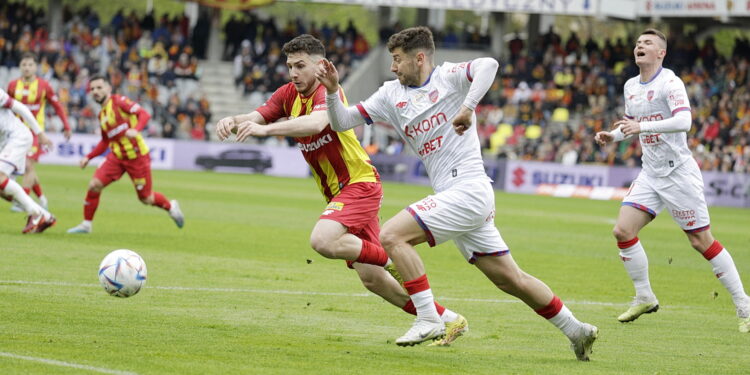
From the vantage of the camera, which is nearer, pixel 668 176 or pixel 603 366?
Result: pixel 603 366

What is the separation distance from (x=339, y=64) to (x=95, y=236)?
1210 inches

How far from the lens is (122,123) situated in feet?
52.2

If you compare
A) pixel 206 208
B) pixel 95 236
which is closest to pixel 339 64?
pixel 206 208

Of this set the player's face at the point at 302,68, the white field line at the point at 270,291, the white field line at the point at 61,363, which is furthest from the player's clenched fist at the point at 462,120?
the white field line at the point at 270,291

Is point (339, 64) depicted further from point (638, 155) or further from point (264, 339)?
point (264, 339)

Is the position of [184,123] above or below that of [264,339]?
below

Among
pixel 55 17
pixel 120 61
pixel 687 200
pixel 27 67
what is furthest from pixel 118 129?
pixel 55 17

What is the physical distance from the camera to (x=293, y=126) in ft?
25.8

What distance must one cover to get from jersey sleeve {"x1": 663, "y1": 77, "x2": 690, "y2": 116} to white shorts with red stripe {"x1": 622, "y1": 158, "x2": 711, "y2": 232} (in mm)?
744

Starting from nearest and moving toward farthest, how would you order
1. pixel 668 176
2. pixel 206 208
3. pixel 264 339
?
pixel 264 339 → pixel 668 176 → pixel 206 208

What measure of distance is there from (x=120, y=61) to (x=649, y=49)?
123 feet

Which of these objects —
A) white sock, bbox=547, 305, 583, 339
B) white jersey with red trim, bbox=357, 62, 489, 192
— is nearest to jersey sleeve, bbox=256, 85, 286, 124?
white jersey with red trim, bbox=357, 62, 489, 192

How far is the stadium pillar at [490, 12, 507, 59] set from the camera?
152 feet

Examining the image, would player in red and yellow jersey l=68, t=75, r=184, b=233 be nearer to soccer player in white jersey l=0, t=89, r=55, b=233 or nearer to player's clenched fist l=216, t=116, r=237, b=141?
soccer player in white jersey l=0, t=89, r=55, b=233
